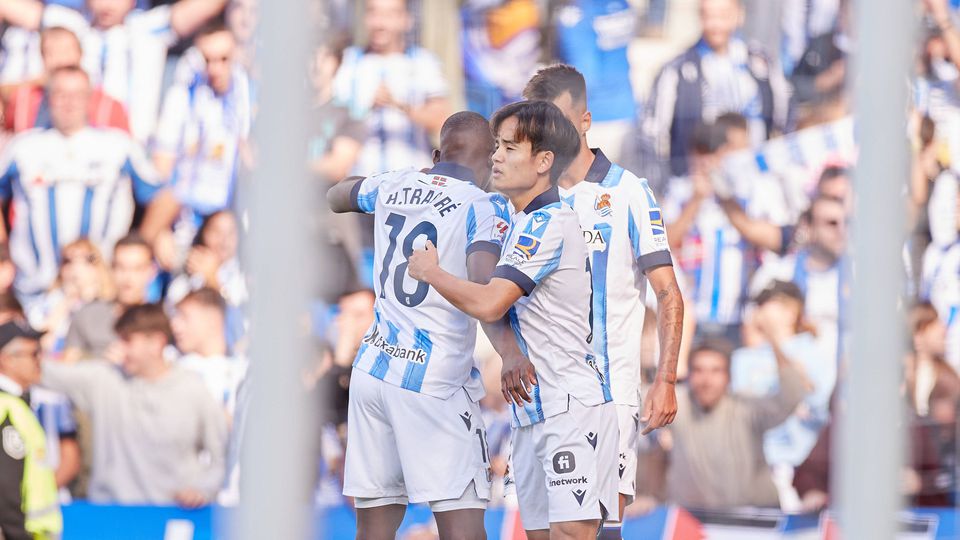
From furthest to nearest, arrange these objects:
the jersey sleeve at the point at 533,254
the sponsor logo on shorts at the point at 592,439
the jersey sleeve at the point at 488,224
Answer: the jersey sleeve at the point at 488,224, the sponsor logo on shorts at the point at 592,439, the jersey sleeve at the point at 533,254

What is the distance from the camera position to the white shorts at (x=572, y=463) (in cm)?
231

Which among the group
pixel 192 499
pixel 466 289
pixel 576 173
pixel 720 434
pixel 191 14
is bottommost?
pixel 192 499

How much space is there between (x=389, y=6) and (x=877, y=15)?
157 inches

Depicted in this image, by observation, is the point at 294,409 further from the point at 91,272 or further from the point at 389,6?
the point at 389,6

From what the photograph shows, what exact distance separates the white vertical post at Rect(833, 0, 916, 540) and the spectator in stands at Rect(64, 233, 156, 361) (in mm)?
3550

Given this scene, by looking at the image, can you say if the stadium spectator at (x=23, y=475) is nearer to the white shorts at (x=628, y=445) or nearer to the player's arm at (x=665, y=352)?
the white shorts at (x=628, y=445)

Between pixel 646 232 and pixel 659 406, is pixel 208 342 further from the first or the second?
pixel 659 406

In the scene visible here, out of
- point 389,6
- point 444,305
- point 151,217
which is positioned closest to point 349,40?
point 389,6

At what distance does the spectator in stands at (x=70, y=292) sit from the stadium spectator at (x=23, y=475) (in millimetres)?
→ 415

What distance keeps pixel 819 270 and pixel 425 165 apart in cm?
147

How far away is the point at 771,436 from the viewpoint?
4289 mm

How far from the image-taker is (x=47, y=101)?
4.91 meters

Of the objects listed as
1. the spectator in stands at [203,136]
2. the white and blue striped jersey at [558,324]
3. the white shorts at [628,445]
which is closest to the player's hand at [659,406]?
the white shorts at [628,445]

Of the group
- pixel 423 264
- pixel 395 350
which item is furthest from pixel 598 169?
pixel 423 264
